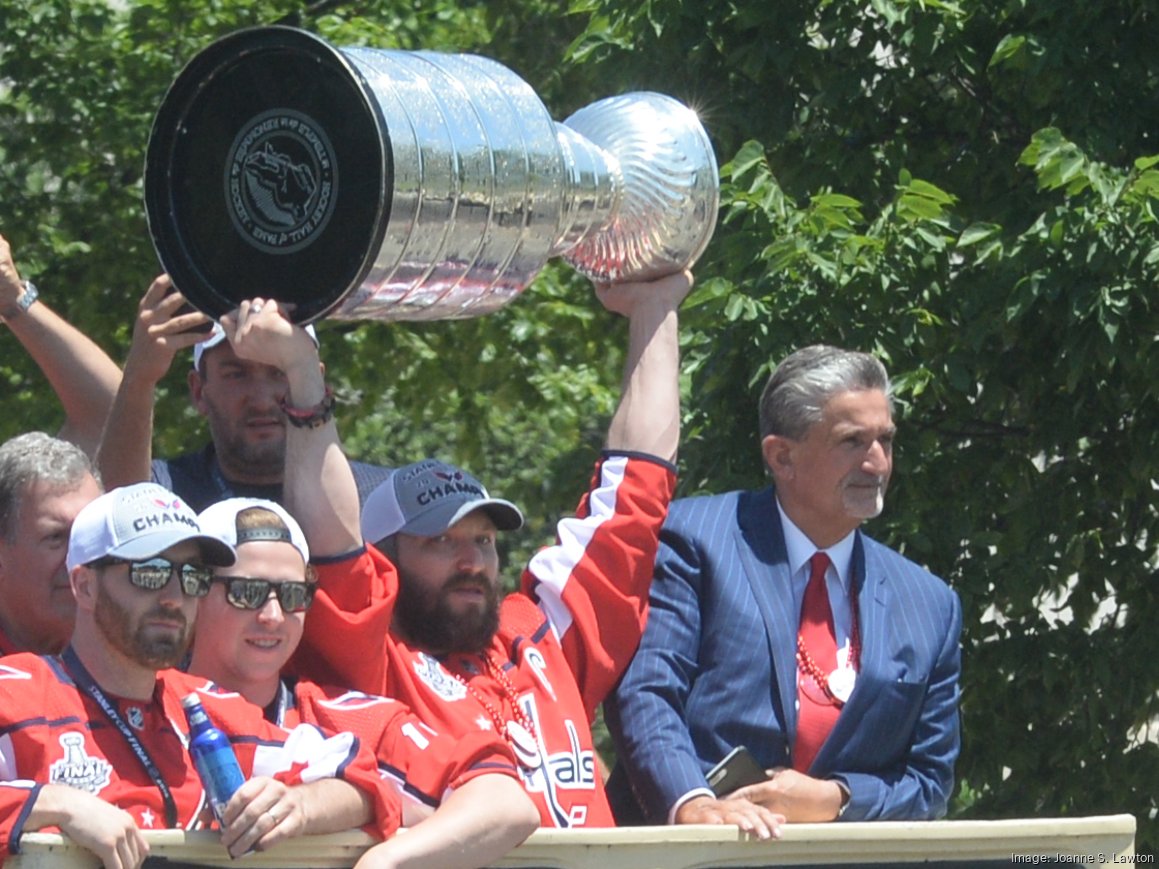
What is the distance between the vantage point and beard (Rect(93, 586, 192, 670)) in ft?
11.5

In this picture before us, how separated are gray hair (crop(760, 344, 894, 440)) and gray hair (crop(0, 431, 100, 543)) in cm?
155

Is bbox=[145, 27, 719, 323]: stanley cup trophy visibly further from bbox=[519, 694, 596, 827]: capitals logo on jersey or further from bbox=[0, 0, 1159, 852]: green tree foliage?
bbox=[0, 0, 1159, 852]: green tree foliage

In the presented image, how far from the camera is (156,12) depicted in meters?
9.95

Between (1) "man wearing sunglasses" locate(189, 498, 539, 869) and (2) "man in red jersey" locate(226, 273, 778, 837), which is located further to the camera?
(2) "man in red jersey" locate(226, 273, 778, 837)

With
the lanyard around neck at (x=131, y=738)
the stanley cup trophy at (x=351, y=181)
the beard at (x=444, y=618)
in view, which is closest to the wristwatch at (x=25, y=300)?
the stanley cup trophy at (x=351, y=181)

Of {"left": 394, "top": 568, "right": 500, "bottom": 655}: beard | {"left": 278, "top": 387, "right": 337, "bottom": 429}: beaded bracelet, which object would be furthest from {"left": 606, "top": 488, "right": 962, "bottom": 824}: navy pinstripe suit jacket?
{"left": 278, "top": 387, "right": 337, "bottom": 429}: beaded bracelet

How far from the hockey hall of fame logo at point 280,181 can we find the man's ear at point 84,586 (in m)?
0.77

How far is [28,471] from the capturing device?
13.3ft

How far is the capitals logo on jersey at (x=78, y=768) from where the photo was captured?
342 centimetres

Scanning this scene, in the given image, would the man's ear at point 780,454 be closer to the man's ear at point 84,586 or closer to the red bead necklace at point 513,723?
the red bead necklace at point 513,723

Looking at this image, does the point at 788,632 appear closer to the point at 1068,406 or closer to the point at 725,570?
the point at 725,570

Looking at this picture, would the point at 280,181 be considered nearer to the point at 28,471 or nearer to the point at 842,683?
the point at 28,471

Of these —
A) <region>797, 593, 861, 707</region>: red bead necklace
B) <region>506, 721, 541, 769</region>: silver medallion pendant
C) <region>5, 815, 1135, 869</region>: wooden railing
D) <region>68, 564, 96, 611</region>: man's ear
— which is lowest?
<region>5, 815, 1135, 869</region>: wooden railing

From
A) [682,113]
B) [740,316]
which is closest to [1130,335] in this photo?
[740,316]
